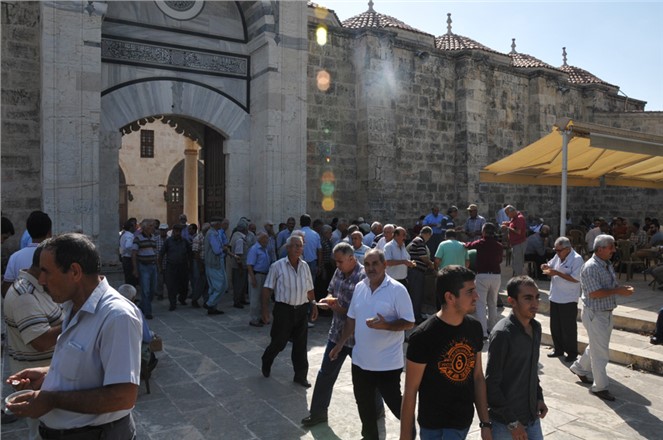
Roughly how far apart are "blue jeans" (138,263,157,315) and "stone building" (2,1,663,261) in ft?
3.79

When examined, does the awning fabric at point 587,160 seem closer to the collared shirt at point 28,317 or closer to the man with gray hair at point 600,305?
the man with gray hair at point 600,305

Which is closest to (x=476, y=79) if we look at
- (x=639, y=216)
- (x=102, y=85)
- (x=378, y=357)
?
(x=639, y=216)

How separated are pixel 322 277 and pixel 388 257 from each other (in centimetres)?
221

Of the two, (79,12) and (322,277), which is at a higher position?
(79,12)

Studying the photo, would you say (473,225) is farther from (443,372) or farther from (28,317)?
(28,317)

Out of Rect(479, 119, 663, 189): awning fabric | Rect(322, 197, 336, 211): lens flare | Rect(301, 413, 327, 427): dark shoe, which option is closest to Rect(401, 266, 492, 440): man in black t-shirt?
Rect(301, 413, 327, 427): dark shoe

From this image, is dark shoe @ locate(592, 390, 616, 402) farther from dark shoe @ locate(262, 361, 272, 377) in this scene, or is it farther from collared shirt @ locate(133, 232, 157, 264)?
collared shirt @ locate(133, 232, 157, 264)

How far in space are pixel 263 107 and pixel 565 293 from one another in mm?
7293

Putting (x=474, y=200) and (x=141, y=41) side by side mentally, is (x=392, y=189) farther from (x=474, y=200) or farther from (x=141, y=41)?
(x=141, y=41)

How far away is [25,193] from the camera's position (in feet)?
29.1

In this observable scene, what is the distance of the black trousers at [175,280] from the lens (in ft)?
29.9

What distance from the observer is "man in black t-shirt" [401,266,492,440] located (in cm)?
261

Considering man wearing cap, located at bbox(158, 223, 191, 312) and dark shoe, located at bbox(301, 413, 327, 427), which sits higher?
man wearing cap, located at bbox(158, 223, 191, 312)

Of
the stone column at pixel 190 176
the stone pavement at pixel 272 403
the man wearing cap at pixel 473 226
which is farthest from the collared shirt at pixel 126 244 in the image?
the stone column at pixel 190 176
